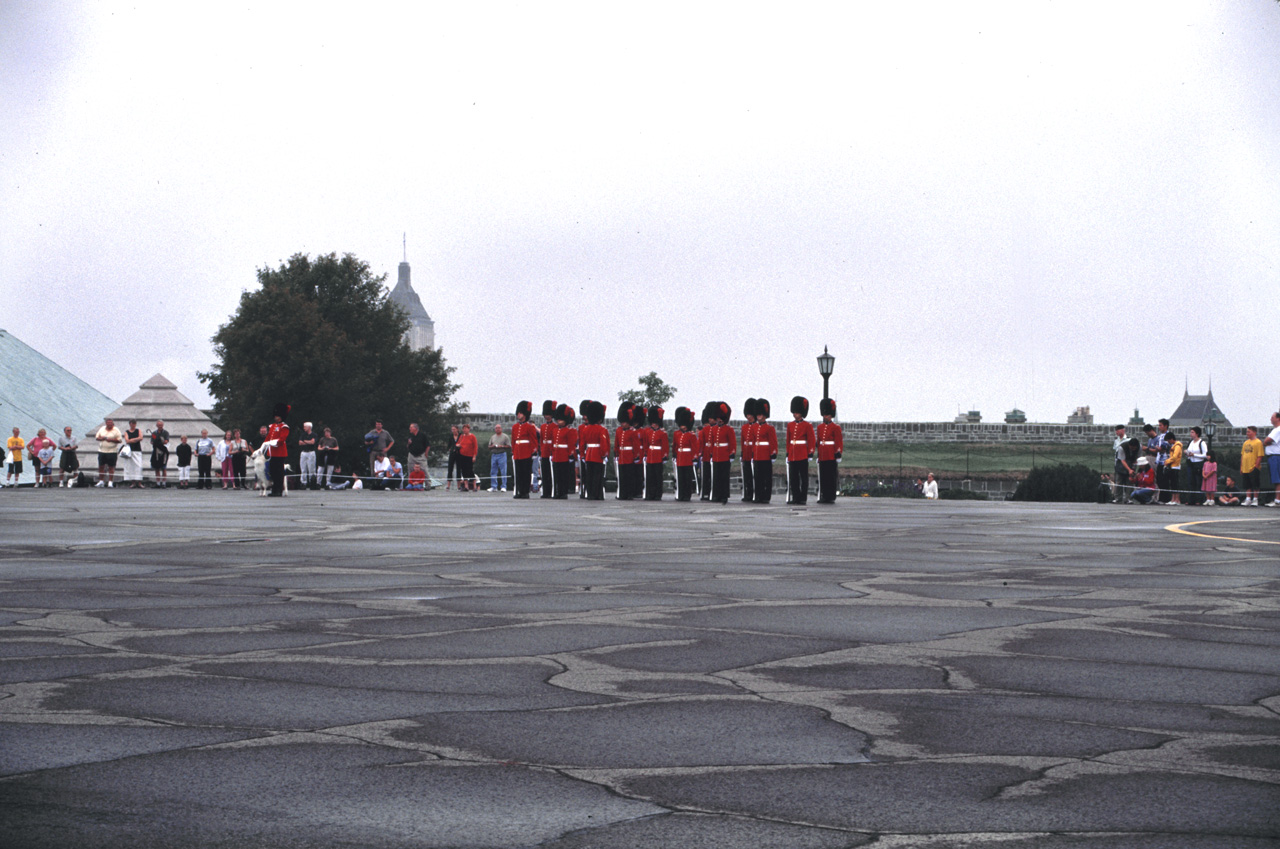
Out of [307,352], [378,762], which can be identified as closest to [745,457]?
[378,762]

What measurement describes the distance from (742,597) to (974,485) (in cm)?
4939

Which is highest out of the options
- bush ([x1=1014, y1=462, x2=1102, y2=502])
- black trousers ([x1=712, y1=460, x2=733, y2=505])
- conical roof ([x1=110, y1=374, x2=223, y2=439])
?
conical roof ([x1=110, y1=374, x2=223, y2=439])

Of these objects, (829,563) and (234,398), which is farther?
(234,398)

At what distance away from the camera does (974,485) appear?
5597 cm

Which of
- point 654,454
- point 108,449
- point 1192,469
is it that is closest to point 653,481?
point 654,454

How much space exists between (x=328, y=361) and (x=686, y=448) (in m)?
37.8

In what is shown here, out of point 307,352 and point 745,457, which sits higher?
point 307,352

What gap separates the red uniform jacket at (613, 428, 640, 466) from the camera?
27.5m

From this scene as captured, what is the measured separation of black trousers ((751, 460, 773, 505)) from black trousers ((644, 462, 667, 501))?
211 centimetres

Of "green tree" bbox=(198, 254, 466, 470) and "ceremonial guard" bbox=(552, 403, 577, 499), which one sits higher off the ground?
"green tree" bbox=(198, 254, 466, 470)

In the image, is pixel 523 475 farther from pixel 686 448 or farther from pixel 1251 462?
pixel 1251 462

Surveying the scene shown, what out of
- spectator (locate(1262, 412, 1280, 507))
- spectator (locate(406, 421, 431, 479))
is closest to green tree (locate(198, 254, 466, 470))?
spectator (locate(406, 421, 431, 479))

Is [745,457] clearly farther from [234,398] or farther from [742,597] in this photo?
[234,398]

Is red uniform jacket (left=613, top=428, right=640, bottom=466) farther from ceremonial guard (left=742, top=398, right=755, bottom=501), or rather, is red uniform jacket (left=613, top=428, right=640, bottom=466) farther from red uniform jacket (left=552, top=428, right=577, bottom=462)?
ceremonial guard (left=742, top=398, right=755, bottom=501)
